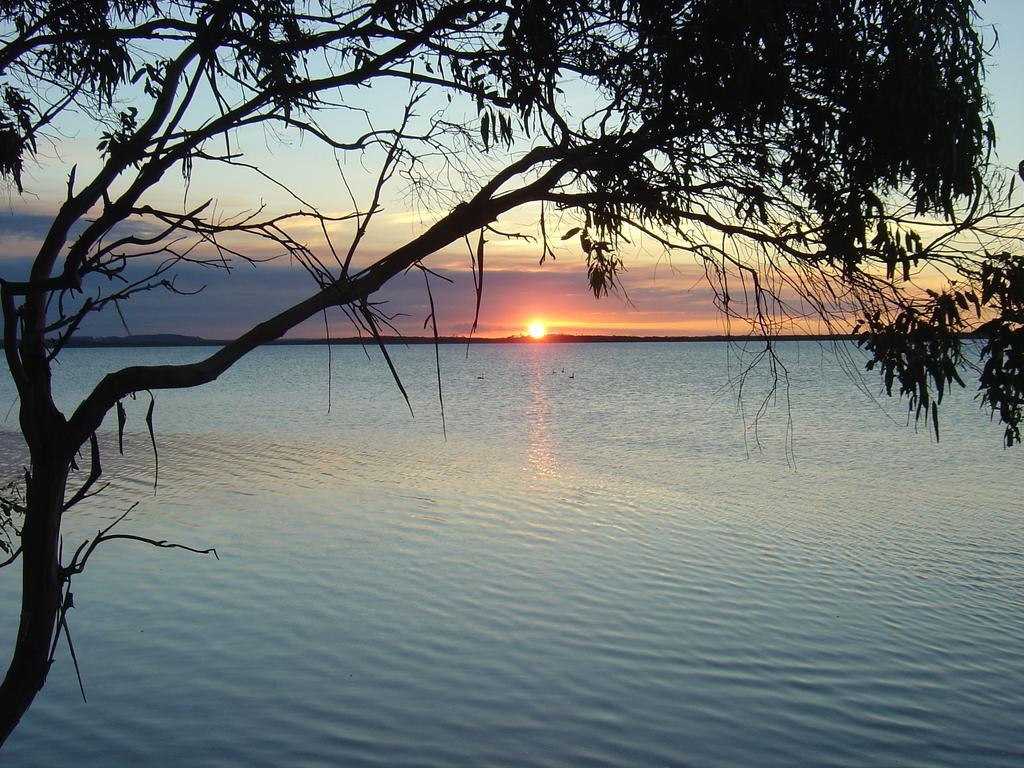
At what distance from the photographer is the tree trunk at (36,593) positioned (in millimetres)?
2742

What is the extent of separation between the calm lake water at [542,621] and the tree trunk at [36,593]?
211 cm

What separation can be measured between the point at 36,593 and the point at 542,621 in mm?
4340

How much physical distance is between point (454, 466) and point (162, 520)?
5.36 metres

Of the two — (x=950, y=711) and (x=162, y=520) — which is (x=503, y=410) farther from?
(x=950, y=711)

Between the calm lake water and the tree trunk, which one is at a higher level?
the tree trunk

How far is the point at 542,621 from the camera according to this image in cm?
665

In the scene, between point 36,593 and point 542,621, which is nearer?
point 36,593

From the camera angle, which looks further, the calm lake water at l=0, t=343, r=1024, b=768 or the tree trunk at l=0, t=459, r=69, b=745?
the calm lake water at l=0, t=343, r=1024, b=768

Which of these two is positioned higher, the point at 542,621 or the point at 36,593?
the point at 36,593

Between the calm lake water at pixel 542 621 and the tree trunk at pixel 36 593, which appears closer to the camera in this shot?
the tree trunk at pixel 36 593

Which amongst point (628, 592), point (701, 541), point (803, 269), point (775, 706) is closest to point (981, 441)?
point (701, 541)

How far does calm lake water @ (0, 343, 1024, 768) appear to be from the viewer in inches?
194

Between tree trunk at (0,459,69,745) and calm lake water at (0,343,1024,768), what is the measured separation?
211 centimetres

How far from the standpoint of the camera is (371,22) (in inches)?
144
